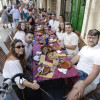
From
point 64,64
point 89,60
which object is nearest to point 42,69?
point 64,64

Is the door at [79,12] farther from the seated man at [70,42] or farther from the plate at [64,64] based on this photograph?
the plate at [64,64]

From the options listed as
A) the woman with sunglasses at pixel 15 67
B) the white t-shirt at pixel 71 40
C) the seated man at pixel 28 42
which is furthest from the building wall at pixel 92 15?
the woman with sunglasses at pixel 15 67

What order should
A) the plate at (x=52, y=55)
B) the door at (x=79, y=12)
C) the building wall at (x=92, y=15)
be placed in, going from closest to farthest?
1. the plate at (x=52, y=55)
2. the building wall at (x=92, y=15)
3. the door at (x=79, y=12)

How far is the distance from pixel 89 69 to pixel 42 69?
0.97 metres

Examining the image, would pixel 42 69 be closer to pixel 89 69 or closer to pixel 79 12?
pixel 89 69

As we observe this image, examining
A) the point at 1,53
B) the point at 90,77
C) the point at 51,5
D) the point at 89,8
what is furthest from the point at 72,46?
the point at 51,5

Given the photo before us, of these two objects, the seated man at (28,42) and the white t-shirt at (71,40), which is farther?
the white t-shirt at (71,40)

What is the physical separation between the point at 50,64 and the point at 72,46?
3.77 ft

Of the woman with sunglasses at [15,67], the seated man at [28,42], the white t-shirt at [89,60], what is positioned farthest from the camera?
the seated man at [28,42]

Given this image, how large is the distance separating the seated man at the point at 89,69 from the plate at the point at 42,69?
22.8 inches

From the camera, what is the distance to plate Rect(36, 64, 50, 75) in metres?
1.69

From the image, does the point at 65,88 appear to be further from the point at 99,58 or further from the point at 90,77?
the point at 99,58

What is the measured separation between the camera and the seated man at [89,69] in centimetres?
158

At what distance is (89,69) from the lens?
190 cm
